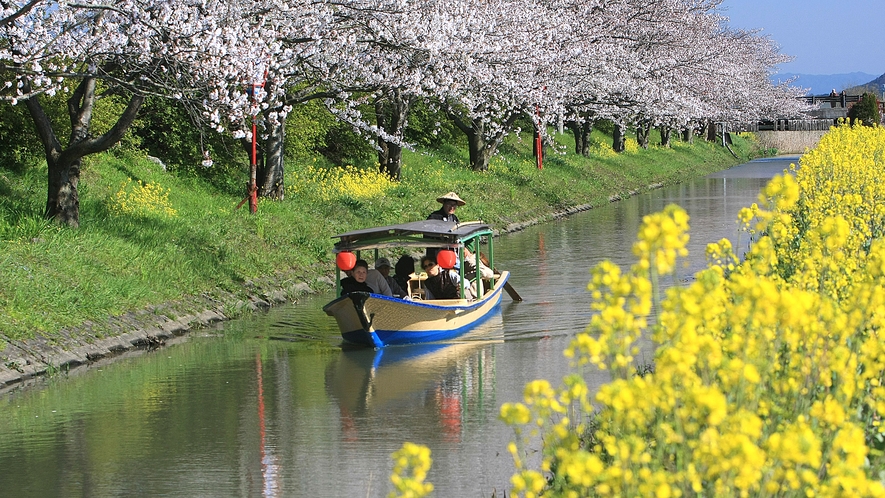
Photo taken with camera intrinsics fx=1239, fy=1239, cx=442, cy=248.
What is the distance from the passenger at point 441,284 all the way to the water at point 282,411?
2.59ft

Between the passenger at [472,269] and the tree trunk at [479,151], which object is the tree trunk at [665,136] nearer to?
the tree trunk at [479,151]

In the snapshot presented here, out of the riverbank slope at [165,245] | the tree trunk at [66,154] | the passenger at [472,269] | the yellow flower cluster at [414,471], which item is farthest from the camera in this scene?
the passenger at [472,269]

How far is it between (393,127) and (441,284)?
15.4m

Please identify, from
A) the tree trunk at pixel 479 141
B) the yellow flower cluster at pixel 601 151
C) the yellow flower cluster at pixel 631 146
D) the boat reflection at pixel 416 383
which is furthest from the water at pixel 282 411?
the yellow flower cluster at pixel 631 146

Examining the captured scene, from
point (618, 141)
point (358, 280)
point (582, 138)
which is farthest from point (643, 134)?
point (358, 280)

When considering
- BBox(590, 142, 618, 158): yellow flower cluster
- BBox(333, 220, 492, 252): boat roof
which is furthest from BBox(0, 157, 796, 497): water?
BBox(590, 142, 618, 158): yellow flower cluster

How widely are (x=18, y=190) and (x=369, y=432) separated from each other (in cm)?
1221

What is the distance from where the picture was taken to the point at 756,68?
90.4 meters

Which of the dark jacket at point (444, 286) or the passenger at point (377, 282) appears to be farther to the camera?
the dark jacket at point (444, 286)

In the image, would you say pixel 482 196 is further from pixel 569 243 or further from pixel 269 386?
pixel 269 386

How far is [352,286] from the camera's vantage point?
17562mm

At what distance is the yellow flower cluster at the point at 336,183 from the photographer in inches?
1158

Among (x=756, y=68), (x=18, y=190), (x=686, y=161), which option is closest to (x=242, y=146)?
(x=18, y=190)

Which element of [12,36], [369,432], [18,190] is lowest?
[369,432]
